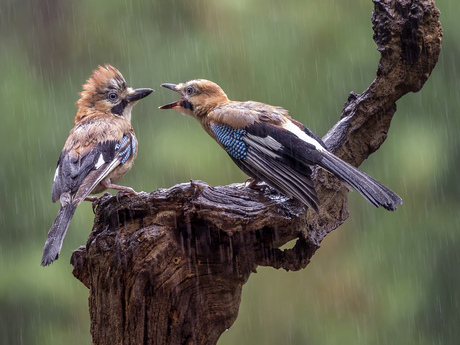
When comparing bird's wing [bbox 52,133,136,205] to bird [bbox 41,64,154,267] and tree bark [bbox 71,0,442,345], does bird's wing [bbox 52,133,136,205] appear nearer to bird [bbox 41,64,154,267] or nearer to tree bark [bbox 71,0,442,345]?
bird [bbox 41,64,154,267]

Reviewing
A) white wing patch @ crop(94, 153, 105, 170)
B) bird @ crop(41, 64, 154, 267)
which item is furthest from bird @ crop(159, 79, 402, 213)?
white wing patch @ crop(94, 153, 105, 170)

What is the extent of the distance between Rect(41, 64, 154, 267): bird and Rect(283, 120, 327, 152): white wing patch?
1032 millimetres

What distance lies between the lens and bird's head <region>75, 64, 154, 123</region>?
5.36 metres

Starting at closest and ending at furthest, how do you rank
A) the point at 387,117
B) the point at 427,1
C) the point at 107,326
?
1. the point at 107,326
2. the point at 427,1
3. the point at 387,117

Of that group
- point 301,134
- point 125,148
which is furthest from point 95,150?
point 301,134

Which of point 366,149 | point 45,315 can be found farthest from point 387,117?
point 45,315

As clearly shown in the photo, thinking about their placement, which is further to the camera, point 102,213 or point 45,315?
point 45,315

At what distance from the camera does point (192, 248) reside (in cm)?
385

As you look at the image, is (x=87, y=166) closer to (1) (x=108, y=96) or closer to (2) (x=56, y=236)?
(2) (x=56, y=236)

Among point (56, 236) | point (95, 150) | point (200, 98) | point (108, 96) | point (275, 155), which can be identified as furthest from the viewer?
point (108, 96)

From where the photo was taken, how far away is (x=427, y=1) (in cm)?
407

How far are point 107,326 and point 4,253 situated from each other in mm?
2990

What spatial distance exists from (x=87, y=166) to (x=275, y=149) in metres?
1.19

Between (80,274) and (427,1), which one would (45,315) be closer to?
(80,274)
